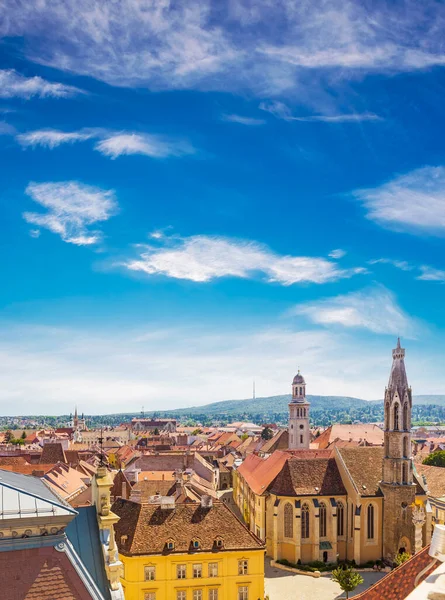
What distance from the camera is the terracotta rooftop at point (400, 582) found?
1966cm

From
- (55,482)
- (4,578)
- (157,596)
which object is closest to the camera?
(4,578)

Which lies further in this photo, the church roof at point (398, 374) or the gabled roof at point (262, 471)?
the gabled roof at point (262, 471)

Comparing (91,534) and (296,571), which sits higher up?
(91,534)

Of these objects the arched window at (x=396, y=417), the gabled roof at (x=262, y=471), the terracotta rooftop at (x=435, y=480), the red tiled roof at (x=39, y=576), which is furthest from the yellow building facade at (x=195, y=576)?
the terracotta rooftop at (x=435, y=480)

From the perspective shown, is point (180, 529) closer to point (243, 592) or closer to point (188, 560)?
point (188, 560)

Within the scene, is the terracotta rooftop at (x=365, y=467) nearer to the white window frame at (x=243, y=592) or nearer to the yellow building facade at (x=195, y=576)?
the yellow building facade at (x=195, y=576)

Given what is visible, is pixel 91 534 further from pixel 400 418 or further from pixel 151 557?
pixel 400 418

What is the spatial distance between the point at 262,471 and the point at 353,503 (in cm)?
1710

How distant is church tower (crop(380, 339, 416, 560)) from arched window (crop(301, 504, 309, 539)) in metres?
8.84

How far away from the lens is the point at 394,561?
6675cm

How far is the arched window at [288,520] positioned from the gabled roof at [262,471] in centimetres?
420

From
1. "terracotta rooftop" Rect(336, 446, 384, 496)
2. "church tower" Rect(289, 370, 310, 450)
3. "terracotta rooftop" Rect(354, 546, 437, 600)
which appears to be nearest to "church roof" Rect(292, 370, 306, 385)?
"church tower" Rect(289, 370, 310, 450)

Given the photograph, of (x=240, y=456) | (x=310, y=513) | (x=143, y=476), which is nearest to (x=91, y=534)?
(x=310, y=513)

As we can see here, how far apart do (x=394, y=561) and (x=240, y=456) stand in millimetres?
95894
